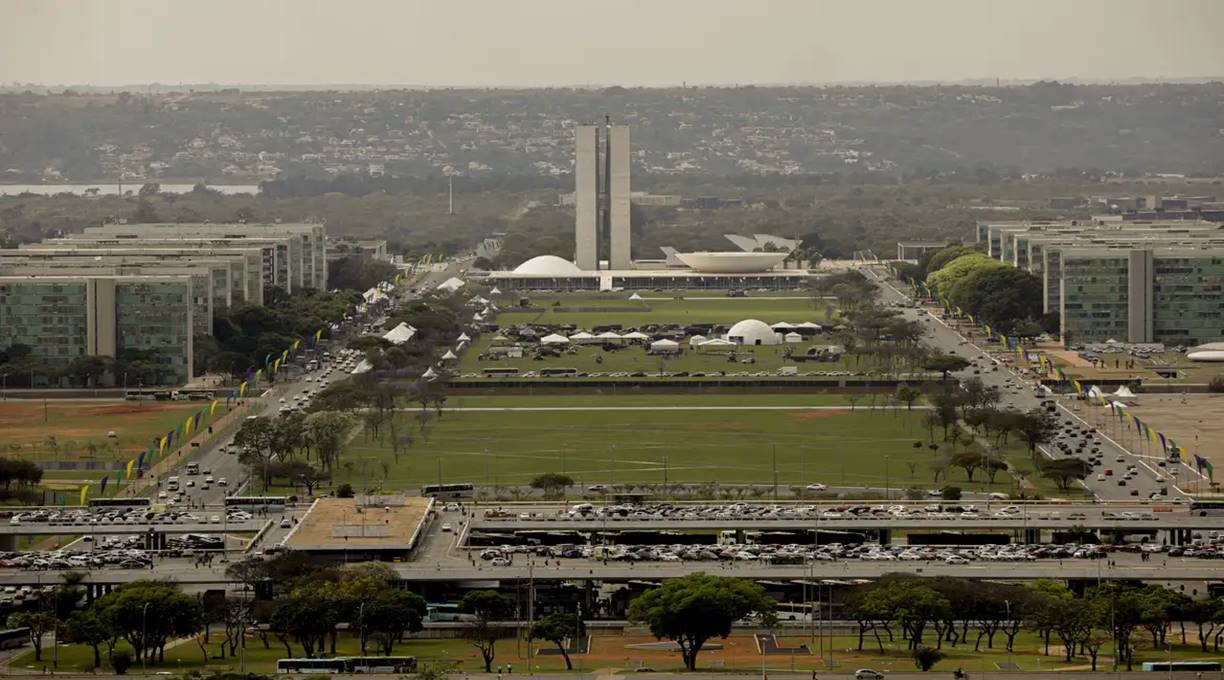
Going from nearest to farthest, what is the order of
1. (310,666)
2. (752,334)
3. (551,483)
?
1. (310,666)
2. (551,483)
3. (752,334)

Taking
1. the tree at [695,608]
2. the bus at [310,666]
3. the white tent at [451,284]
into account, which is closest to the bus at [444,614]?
the tree at [695,608]

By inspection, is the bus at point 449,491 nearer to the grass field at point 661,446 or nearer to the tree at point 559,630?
the grass field at point 661,446

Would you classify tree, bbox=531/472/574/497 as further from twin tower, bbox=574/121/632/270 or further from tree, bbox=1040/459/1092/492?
twin tower, bbox=574/121/632/270

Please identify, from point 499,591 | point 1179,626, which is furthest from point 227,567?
point 1179,626

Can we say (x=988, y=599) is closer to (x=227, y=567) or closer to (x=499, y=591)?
(x=499, y=591)

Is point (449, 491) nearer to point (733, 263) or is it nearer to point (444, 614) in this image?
point (444, 614)

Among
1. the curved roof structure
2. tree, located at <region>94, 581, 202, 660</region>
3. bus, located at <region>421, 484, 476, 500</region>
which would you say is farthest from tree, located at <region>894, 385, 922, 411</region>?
the curved roof structure

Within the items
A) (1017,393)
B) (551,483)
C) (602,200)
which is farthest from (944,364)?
(602,200)
